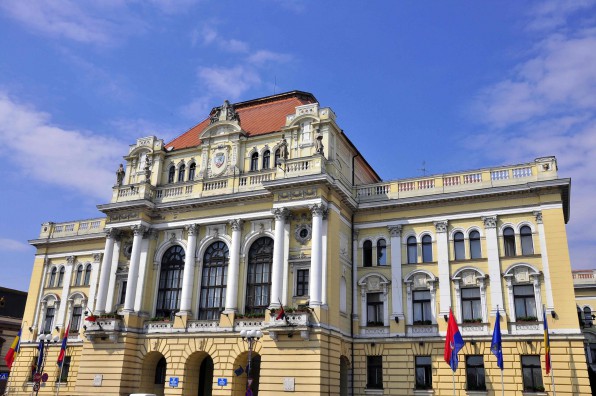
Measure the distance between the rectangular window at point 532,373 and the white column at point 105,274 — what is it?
28187 mm

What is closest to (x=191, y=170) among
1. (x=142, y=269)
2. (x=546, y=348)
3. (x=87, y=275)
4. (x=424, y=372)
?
(x=142, y=269)

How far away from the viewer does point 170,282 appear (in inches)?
1556

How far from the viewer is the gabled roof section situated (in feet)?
136

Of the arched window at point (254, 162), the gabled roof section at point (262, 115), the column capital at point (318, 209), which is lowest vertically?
the column capital at point (318, 209)

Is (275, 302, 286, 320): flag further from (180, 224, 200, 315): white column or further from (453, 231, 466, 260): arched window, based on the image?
(453, 231, 466, 260): arched window

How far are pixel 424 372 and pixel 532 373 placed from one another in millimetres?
6111

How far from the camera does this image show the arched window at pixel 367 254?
37.3m

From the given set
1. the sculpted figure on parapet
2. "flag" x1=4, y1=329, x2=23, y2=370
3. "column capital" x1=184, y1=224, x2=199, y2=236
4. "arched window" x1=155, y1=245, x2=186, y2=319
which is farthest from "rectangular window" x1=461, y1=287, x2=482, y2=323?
"flag" x1=4, y1=329, x2=23, y2=370

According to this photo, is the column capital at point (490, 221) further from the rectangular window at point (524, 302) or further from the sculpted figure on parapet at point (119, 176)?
the sculpted figure on parapet at point (119, 176)

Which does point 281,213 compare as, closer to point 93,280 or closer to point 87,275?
point 93,280

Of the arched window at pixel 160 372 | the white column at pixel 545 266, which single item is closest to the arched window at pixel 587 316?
the white column at pixel 545 266

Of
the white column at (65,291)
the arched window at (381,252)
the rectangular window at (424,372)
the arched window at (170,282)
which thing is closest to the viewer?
the rectangular window at (424,372)

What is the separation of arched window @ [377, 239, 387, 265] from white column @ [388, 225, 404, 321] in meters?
0.64

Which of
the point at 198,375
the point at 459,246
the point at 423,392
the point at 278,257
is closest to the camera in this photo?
the point at 423,392
